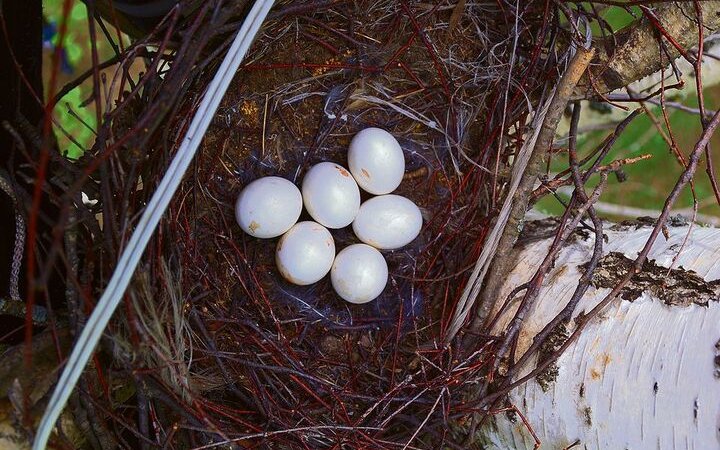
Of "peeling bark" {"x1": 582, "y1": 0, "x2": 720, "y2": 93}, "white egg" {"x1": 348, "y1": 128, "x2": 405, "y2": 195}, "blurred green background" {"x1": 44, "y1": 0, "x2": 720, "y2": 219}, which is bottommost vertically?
"blurred green background" {"x1": 44, "y1": 0, "x2": 720, "y2": 219}

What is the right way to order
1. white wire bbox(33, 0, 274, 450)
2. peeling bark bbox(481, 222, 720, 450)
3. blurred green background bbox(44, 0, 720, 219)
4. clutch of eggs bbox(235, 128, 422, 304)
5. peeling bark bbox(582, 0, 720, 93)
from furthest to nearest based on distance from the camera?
blurred green background bbox(44, 0, 720, 219) < clutch of eggs bbox(235, 128, 422, 304) < peeling bark bbox(582, 0, 720, 93) < peeling bark bbox(481, 222, 720, 450) < white wire bbox(33, 0, 274, 450)

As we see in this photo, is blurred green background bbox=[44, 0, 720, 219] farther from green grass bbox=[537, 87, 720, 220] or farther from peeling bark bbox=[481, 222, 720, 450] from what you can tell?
peeling bark bbox=[481, 222, 720, 450]

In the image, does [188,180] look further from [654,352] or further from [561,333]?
[654,352]

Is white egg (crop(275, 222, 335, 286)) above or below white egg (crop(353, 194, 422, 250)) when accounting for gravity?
below

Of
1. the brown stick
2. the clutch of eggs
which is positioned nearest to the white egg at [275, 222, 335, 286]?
the clutch of eggs

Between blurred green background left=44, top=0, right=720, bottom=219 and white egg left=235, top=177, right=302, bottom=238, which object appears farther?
blurred green background left=44, top=0, right=720, bottom=219

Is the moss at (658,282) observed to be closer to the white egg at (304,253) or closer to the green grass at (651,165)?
the white egg at (304,253)

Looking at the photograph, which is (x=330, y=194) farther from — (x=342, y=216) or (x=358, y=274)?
(x=358, y=274)

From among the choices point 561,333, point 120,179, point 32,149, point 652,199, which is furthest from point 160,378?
point 652,199
